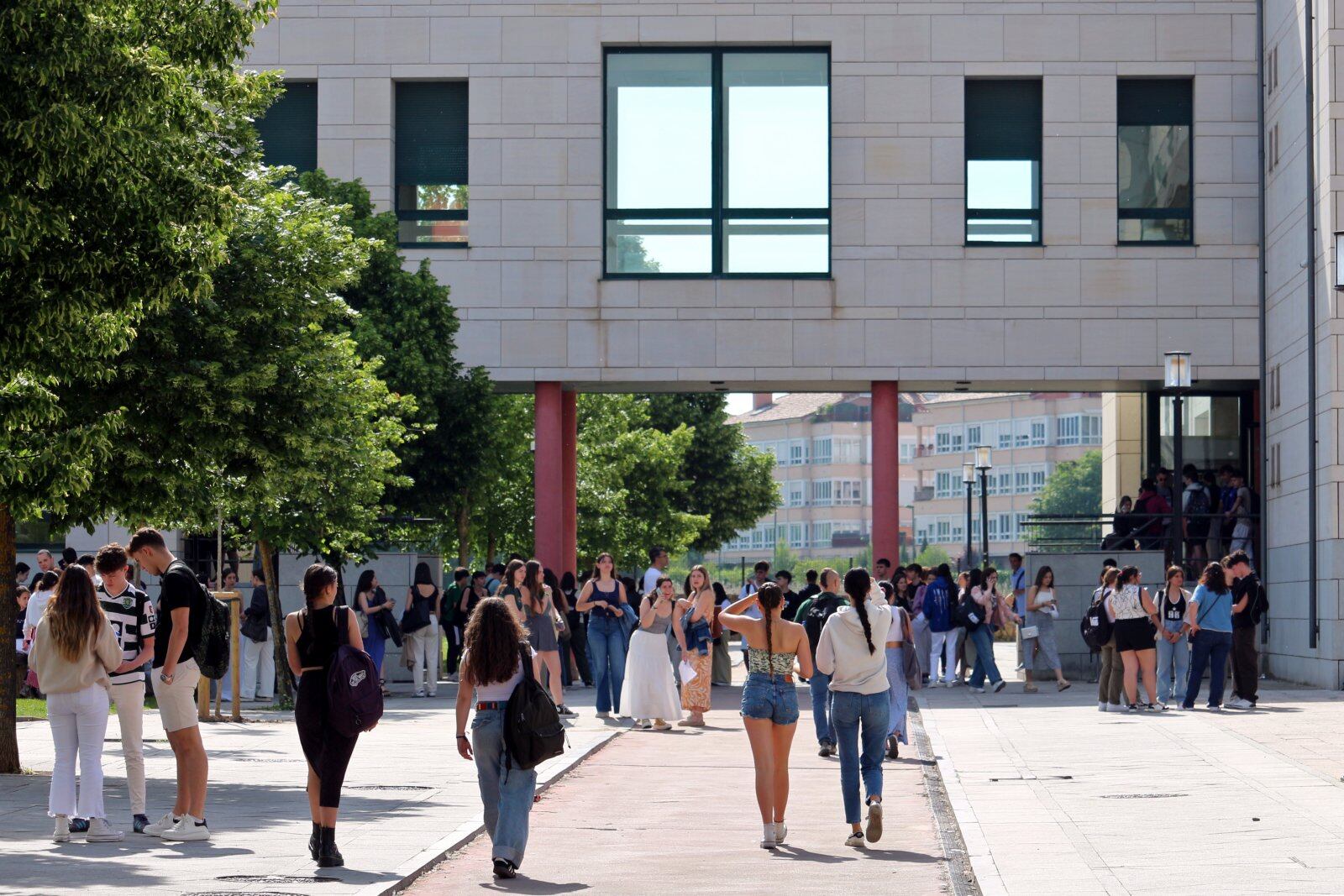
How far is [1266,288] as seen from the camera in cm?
3291

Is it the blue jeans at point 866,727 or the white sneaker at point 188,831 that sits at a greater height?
the blue jeans at point 866,727

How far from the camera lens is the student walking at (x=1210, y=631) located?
947 inches

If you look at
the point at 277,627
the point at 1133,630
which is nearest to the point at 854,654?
the point at 1133,630

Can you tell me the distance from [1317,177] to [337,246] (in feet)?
51.8

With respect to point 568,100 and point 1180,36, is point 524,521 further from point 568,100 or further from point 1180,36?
point 1180,36

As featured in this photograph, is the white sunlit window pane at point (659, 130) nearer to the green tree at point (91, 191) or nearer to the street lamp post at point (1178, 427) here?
the street lamp post at point (1178, 427)

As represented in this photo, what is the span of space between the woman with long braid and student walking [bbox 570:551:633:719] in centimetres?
1006

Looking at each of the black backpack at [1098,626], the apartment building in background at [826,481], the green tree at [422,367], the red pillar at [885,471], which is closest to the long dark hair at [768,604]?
the black backpack at [1098,626]

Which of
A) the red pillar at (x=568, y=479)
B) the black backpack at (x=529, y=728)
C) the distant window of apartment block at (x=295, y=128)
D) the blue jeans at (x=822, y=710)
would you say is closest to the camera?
the black backpack at (x=529, y=728)

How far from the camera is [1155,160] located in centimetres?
3388

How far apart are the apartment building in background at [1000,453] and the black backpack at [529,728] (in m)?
127

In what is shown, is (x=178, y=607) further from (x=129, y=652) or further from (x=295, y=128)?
(x=295, y=128)

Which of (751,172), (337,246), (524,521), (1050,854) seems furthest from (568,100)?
(1050,854)

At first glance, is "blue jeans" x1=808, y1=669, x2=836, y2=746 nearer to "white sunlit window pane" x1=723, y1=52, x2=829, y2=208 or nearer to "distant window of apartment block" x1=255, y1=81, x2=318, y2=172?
"white sunlit window pane" x1=723, y1=52, x2=829, y2=208
